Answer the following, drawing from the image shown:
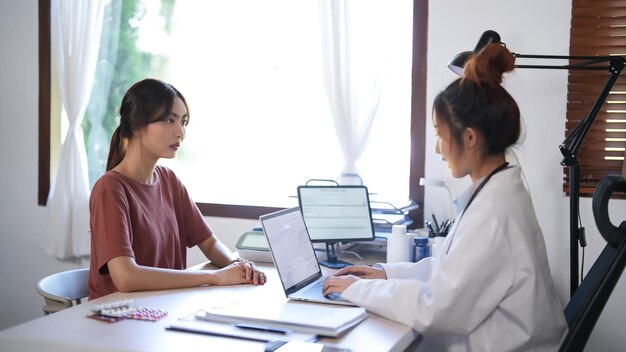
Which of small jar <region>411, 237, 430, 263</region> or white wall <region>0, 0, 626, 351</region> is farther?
white wall <region>0, 0, 626, 351</region>

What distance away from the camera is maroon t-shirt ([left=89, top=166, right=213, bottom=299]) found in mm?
2055

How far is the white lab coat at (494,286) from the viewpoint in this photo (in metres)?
1.58

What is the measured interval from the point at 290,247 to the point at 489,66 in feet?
2.56

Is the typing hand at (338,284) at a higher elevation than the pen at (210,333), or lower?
higher

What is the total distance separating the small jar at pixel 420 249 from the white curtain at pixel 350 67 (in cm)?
66

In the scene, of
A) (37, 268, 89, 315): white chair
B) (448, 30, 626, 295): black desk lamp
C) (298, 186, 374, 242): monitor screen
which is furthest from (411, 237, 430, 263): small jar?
(37, 268, 89, 315): white chair

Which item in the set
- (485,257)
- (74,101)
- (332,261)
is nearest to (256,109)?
(74,101)

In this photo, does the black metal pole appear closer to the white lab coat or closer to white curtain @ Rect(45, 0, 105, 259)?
the white lab coat

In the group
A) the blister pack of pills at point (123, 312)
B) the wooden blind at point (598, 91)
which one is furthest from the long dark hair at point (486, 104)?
the wooden blind at point (598, 91)

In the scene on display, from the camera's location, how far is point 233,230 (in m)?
3.43

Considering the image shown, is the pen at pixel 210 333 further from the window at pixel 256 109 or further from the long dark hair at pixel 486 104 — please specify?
the window at pixel 256 109

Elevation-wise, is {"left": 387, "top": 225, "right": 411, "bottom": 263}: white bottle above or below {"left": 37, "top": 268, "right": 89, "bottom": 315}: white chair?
above

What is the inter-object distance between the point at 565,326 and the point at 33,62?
125 inches

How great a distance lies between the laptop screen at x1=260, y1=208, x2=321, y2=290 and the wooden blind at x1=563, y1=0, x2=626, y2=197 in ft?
4.17
